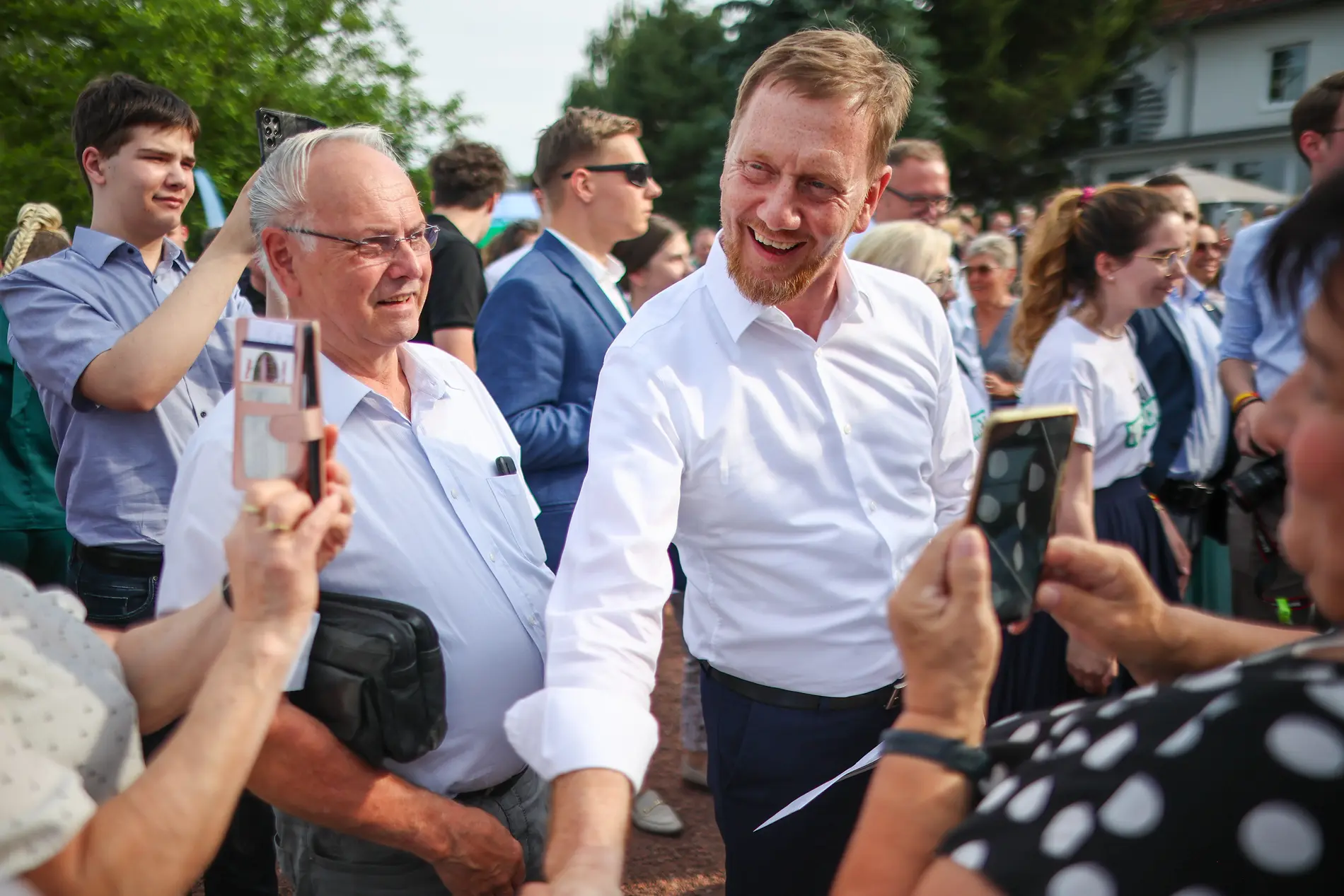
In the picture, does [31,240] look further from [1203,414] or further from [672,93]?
[672,93]

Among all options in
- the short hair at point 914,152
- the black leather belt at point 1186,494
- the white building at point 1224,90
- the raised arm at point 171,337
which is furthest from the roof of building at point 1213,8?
the raised arm at point 171,337

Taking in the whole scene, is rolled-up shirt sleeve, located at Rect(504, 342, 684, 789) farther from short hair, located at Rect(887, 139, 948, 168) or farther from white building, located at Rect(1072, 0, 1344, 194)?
white building, located at Rect(1072, 0, 1344, 194)

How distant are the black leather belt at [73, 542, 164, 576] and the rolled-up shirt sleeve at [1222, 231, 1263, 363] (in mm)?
4081

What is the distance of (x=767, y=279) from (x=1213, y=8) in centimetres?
3178

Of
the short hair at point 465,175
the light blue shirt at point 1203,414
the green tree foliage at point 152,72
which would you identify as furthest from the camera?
the green tree foliage at point 152,72

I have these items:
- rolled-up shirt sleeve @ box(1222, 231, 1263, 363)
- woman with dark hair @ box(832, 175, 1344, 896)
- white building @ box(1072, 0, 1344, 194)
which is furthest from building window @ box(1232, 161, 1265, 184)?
woman with dark hair @ box(832, 175, 1344, 896)

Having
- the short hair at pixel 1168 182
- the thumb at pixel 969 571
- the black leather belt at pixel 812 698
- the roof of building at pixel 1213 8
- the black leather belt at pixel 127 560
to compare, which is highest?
the roof of building at pixel 1213 8

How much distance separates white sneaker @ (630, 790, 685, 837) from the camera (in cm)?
402

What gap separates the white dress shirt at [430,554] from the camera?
5.76 ft

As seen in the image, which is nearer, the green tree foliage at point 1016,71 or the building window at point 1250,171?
the green tree foliage at point 1016,71

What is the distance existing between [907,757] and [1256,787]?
1.24 ft

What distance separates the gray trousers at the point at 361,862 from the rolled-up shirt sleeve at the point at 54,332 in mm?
1462

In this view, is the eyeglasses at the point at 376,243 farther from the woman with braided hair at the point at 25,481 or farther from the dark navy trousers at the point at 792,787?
the woman with braided hair at the point at 25,481

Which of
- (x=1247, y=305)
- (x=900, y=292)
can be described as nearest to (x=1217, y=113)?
(x=1247, y=305)
